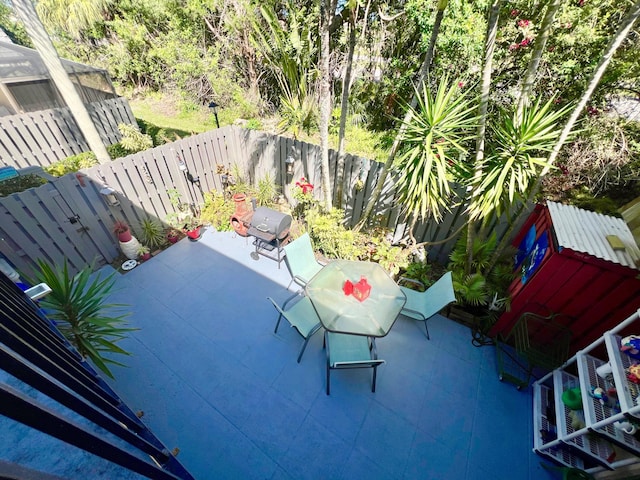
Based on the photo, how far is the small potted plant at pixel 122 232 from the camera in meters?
4.62

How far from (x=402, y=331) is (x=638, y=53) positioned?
18.7 ft

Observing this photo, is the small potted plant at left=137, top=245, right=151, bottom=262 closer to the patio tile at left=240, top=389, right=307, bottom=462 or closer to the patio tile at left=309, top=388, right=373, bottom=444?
the patio tile at left=240, top=389, right=307, bottom=462

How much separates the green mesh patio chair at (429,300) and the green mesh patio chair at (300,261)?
161 centimetres

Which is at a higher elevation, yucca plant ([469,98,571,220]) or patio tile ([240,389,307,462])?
yucca plant ([469,98,571,220])

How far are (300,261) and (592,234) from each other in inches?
149

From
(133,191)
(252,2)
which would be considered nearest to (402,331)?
(133,191)

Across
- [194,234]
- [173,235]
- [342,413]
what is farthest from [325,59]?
[342,413]

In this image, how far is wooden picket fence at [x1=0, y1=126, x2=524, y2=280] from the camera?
3.78 meters

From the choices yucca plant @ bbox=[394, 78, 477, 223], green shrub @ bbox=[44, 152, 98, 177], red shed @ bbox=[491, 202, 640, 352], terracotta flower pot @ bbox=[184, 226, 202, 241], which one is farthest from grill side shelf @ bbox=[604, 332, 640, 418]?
green shrub @ bbox=[44, 152, 98, 177]

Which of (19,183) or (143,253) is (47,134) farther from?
(143,253)

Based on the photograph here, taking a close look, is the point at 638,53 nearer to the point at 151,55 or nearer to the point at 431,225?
the point at 431,225

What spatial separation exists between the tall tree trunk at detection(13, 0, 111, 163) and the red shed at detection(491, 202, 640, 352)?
7588 millimetres

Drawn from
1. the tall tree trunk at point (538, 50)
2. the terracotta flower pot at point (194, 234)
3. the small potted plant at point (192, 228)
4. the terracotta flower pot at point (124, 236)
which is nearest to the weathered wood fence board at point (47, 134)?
the terracotta flower pot at point (124, 236)

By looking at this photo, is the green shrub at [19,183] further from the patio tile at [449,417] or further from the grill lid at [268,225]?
the patio tile at [449,417]
